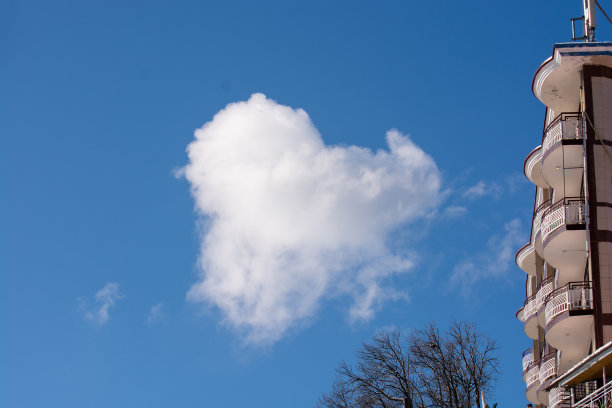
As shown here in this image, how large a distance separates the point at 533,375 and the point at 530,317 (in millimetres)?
3020

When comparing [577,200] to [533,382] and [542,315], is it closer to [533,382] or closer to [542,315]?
[542,315]

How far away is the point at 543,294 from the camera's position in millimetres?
48125

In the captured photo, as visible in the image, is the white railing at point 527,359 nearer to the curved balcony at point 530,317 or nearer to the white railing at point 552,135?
the curved balcony at point 530,317

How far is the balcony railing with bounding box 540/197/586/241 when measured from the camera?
42656 millimetres

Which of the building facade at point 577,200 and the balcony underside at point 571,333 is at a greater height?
the building facade at point 577,200

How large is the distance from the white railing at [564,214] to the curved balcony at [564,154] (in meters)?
0.96

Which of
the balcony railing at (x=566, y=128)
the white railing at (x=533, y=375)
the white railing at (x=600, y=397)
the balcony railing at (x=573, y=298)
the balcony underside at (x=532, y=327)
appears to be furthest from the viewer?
the balcony underside at (x=532, y=327)

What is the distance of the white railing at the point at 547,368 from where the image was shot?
46.5m

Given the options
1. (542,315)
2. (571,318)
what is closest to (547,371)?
(542,315)

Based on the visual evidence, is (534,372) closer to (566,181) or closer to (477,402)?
(477,402)

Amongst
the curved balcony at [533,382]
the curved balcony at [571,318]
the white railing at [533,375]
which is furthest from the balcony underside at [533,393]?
the curved balcony at [571,318]

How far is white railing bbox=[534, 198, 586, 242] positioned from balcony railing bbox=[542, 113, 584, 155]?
2687 millimetres

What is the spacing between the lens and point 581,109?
142ft

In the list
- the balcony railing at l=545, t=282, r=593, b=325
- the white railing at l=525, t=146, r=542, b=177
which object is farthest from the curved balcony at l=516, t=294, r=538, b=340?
the balcony railing at l=545, t=282, r=593, b=325
